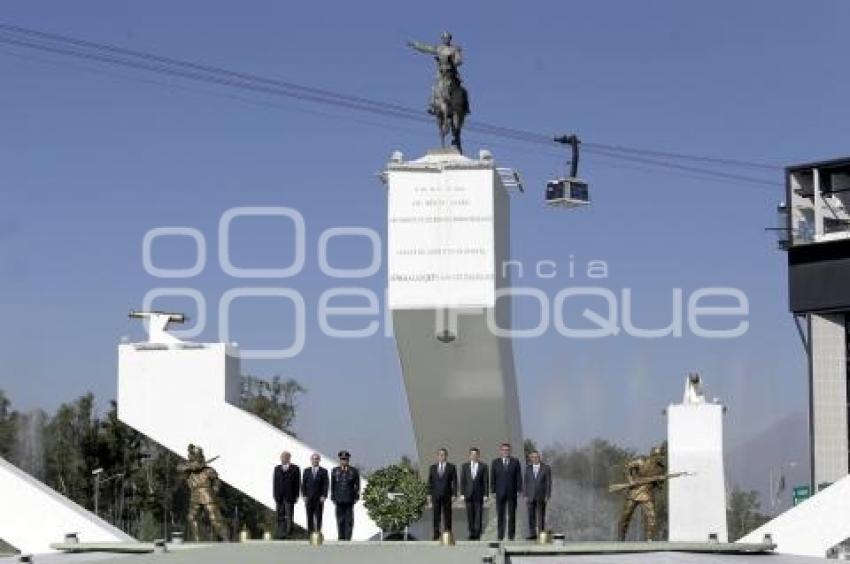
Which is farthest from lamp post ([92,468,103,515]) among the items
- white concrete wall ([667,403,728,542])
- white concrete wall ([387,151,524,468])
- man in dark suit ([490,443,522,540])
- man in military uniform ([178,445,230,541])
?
man in dark suit ([490,443,522,540])

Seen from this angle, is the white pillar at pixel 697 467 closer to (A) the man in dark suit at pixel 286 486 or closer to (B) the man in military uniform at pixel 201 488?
(A) the man in dark suit at pixel 286 486

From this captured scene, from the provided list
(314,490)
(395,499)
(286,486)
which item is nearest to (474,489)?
(395,499)

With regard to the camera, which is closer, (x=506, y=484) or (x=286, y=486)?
(x=506, y=484)

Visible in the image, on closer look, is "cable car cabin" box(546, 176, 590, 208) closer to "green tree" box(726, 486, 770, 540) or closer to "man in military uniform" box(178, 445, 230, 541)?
"man in military uniform" box(178, 445, 230, 541)

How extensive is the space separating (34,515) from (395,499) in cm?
573

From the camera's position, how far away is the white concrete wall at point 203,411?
28953mm

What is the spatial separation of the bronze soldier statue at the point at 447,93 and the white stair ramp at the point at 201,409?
265 inches

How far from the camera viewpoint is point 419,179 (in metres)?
24.5

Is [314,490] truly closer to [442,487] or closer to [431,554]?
[442,487]

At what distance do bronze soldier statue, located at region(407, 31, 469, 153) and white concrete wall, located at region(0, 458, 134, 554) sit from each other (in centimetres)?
774

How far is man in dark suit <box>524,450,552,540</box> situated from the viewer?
66.1 feet

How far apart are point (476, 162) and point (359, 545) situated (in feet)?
25.0

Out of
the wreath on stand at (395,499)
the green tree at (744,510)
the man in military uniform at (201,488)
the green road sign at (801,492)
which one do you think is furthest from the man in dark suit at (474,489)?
the green tree at (744,510)

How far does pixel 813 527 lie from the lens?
22406mm
